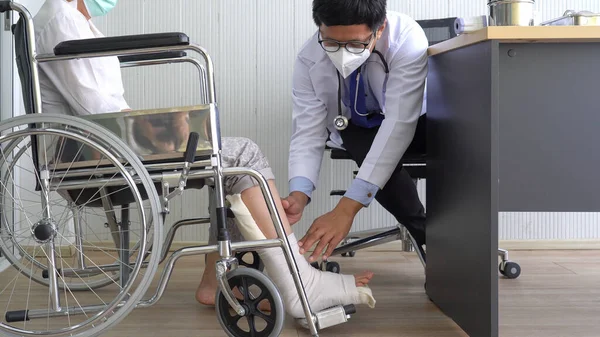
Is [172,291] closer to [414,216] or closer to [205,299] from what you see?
[205,299]

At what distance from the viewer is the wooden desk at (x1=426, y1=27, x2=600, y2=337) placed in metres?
1.47

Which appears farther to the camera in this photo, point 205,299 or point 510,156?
point 205,299

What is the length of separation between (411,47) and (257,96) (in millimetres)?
1191

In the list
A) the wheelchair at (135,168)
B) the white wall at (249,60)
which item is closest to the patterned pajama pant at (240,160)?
the wheelchair at (135,168)

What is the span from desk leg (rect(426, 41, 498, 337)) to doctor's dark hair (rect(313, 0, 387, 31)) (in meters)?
0.19

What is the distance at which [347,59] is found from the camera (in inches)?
72.4

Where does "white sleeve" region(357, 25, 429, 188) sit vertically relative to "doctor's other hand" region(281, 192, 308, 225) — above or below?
above

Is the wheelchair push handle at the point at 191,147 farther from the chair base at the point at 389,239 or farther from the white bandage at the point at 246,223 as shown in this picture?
the chair base at the point at 389,239

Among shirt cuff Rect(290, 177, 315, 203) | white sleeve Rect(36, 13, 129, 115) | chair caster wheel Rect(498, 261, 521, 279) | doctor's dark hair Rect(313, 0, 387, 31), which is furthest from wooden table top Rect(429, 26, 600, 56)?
chair caster wheel Rect(498, 261, 521, 279)

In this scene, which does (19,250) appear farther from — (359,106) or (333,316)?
(359,106)

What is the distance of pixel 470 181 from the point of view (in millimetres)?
1599

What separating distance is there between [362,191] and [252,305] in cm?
44

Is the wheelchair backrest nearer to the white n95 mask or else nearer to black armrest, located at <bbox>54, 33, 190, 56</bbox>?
black armrest, located at <bbox>54, 33, 190, 56</bbox>

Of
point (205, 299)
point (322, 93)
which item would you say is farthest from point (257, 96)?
point (205, 299)
